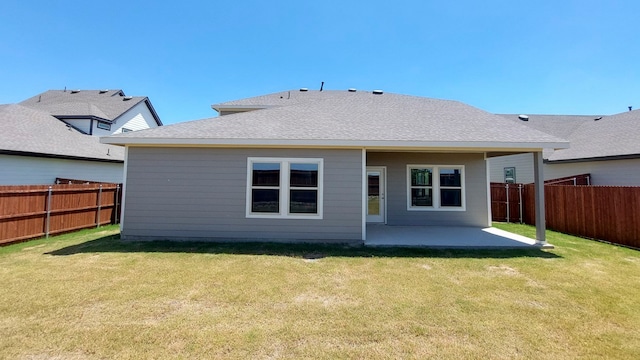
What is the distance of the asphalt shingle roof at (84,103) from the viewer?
18875mm

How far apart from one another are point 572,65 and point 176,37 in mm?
17635

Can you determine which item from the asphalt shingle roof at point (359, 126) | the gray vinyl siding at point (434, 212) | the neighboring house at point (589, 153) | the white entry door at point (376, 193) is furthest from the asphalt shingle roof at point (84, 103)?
the neighboring house at point (589, 153)

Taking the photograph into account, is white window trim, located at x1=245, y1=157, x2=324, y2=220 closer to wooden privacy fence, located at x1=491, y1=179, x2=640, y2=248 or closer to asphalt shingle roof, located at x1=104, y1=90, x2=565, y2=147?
asphalt shingle roof, located at x1=104, y1=90, x2=565, y2=147

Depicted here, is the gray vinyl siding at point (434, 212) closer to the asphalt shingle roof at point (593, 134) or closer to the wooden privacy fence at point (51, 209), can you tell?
the asphalt shingle roof at point (593, 134)

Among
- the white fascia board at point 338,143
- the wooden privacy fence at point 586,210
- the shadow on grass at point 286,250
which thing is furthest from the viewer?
the wooden privacy fence at point 586,210

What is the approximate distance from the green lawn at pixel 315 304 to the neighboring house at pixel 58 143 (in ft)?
19.0

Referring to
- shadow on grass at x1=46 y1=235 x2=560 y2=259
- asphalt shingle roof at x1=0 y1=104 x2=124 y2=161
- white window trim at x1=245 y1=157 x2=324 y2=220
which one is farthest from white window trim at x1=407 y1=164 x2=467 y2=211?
asphalt shingle roof at x1=0 y1=104 x2=124 y2=161

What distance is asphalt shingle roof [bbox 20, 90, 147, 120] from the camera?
61.9 feet

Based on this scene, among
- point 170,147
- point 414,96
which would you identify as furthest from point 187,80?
point 414,96

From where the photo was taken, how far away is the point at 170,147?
295 inches

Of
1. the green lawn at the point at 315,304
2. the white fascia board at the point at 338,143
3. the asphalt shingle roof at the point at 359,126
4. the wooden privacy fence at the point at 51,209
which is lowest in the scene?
the green lawn at the point at 315,304

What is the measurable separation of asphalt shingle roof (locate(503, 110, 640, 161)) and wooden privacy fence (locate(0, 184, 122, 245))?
16.4m

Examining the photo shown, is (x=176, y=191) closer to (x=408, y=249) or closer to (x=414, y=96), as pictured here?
(x=408, y=249)

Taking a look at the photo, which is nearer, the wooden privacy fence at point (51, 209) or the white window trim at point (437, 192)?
the wooden privacy fence at point (51, 209)
